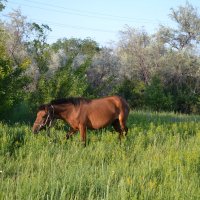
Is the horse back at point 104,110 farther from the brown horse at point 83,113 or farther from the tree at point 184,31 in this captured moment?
the tree at point 184,31

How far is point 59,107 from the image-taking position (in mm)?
9914

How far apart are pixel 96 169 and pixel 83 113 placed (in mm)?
3759

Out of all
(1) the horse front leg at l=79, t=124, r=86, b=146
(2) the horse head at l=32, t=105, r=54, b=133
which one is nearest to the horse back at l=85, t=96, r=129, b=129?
(1) the horse front leg at l=79, t=124, r=86, b=146

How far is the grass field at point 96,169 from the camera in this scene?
4996 millimetres

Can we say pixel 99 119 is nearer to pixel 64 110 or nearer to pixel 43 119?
pixel 64 110

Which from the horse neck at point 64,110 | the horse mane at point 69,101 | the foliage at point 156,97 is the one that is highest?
the horse mane at point 69,101

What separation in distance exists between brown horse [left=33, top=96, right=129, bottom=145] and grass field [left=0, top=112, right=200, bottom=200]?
0.34 m

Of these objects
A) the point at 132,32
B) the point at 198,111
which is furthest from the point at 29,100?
the point at 132,32

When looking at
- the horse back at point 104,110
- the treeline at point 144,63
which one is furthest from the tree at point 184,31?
the horse back at point 104,110

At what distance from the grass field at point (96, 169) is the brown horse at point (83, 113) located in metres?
0.34

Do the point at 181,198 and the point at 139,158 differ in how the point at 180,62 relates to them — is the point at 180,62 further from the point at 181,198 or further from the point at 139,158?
the point at 181,198

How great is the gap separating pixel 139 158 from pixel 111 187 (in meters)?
→ 2.52

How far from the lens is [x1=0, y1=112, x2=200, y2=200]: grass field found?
500cm

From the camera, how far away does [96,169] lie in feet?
21.1
